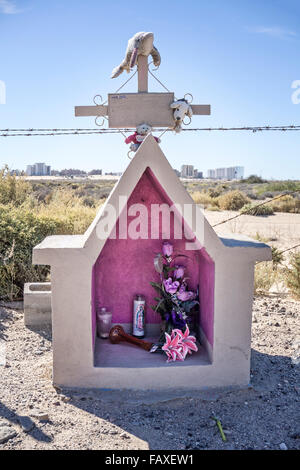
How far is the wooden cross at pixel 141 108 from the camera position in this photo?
12.4 feet

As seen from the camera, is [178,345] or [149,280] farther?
[149,280]

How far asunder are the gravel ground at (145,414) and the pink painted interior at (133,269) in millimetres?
822

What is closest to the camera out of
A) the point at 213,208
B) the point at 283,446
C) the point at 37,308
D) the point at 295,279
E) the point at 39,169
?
the point at 283,446

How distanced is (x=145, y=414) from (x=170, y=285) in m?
1.14

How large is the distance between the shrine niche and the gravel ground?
150mm

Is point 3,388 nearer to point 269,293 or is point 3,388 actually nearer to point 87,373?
point 87,373

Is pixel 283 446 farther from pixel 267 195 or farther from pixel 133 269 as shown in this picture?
pixel 267 195

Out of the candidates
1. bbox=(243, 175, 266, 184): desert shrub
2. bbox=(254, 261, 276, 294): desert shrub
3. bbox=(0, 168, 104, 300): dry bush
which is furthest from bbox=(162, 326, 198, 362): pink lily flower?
bbox=(243, 175, 266, 184): desert shrub

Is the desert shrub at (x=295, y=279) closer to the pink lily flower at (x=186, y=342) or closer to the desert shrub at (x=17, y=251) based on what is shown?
the pink lily flower at (x=186, y=342)

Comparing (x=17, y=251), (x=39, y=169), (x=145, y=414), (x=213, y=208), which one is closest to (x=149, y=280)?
(x=145, y=414)

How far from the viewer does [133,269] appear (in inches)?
163
